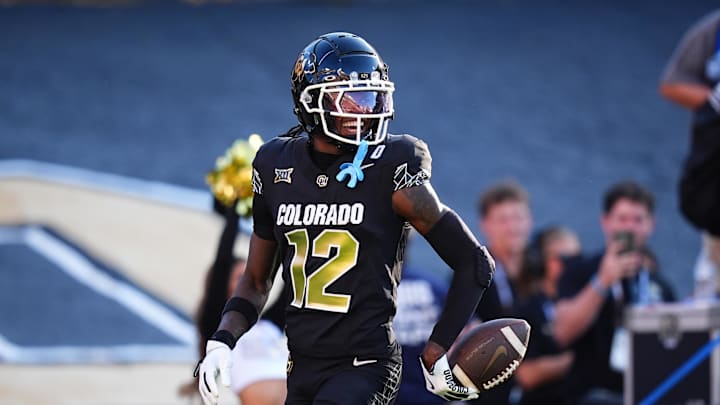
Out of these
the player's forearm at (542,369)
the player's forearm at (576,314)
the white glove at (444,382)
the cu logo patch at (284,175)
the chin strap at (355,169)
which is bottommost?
the player's forearm at (542,369)

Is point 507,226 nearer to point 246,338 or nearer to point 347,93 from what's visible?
point 246,338

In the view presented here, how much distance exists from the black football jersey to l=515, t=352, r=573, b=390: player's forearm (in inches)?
132

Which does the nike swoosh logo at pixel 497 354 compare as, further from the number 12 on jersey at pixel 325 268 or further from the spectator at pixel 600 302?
the spectator at pixel 600 302

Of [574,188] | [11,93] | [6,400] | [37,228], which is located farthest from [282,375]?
[11,93]

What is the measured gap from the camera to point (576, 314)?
7559mm

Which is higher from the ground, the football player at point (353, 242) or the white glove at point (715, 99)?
the white glove at point (715, 99)

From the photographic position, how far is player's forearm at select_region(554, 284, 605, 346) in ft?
24.6

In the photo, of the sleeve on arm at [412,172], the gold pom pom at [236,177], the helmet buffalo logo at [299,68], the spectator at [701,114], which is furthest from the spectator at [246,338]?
the spectator at [701,114]

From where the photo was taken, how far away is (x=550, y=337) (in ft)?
25.2

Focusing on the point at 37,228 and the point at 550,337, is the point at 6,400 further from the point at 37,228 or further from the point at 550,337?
the point at 550,337

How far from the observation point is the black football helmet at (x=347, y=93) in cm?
446

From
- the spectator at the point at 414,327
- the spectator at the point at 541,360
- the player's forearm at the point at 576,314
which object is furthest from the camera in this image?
the spectator at the point at 541,360

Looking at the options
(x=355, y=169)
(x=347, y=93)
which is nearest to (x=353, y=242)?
(x=355, y=169)

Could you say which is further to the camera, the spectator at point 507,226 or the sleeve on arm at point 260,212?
the spectator at point 507,226
